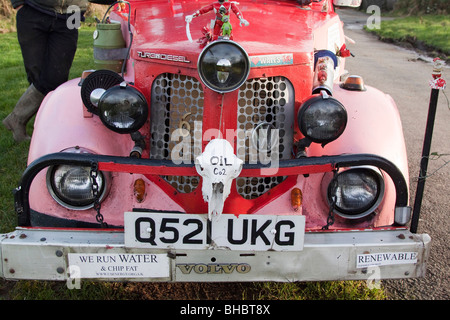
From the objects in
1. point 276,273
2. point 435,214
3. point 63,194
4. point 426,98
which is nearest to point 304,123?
point 276,273

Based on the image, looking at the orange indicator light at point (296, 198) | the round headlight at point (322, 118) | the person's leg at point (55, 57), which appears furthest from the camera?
the person's leg at point (55, 57)

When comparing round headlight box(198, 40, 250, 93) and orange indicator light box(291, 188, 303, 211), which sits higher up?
round headlight box(198, 40, 250, 93)

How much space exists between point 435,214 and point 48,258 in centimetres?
354

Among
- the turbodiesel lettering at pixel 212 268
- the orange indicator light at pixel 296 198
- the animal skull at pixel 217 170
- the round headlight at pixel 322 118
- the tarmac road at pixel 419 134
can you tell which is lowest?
the tarmac road at pixel 419 134

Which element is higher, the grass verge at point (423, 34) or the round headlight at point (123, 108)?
the round headlight at point (123, 108)

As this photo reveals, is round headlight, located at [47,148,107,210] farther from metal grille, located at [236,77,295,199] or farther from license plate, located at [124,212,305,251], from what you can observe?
metal grille, located at [236,77,295,199]

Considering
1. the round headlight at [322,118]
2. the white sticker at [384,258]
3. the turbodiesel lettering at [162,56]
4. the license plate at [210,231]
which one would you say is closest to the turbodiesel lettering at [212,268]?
the license plate at [210,231]

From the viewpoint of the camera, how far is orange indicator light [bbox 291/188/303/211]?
9.73 ft

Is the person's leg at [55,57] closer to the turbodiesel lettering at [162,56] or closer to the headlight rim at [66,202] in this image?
the headlight rim at [66,202]

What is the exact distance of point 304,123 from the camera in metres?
2.75

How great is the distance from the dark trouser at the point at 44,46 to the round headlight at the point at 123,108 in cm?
312

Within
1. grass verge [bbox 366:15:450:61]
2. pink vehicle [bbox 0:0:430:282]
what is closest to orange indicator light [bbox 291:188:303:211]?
pink vehicle [bbox 0:0:430:282]

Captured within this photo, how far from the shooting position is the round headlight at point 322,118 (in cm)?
270

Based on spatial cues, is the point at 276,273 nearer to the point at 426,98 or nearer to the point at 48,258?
the point at 48,258
